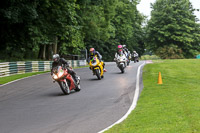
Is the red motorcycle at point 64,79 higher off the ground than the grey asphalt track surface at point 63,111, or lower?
higher

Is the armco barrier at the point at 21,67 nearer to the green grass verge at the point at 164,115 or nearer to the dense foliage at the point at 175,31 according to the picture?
the green grass verge at the point at 164,115

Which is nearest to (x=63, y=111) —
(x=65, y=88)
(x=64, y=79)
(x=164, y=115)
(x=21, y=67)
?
(x=164, y=115)

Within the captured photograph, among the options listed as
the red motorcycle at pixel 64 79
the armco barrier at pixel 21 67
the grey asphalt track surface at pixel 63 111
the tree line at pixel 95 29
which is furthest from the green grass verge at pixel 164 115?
the armco barrier at pixel 21 67

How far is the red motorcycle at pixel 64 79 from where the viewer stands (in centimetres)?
1214

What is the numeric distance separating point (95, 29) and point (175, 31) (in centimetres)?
2530

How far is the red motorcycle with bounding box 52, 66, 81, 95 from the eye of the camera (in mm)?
12139

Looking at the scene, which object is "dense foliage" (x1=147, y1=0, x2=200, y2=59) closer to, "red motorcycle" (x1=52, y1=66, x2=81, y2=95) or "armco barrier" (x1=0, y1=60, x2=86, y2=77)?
"armco barrier" (x1=0, y1=60, x2=86, y2=77)

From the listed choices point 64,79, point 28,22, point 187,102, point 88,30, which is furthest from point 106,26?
point 187,102

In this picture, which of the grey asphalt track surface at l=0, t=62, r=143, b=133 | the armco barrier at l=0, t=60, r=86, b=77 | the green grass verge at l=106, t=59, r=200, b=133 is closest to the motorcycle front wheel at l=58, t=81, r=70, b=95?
the grey asphalt track surface at l=0, t=62, r=143, b=133

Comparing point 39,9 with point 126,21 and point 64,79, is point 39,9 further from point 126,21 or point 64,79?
point 126,21

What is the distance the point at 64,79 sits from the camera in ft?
40.8

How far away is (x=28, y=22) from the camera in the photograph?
25812 millimetres

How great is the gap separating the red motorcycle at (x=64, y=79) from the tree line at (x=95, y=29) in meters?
10.8

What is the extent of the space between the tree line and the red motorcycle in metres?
10.8
